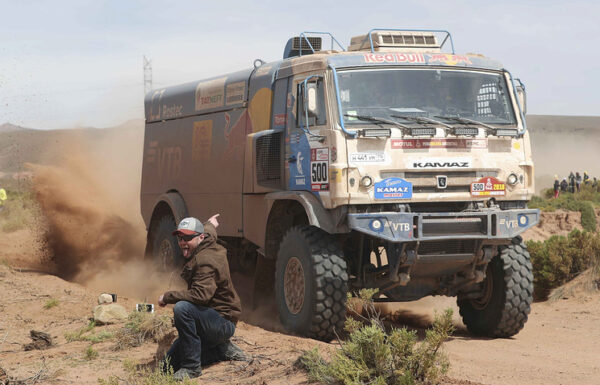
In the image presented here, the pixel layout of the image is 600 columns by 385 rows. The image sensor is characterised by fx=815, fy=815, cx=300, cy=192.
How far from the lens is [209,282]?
24.3 feet

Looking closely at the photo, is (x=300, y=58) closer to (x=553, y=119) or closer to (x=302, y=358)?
(x=302, y=358)

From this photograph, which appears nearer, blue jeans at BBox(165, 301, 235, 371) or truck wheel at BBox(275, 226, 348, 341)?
blue jeans at BBox(165, 301, 235, 371)

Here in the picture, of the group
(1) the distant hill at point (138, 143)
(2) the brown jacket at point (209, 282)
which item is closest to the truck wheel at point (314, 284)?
(2) the brown jacket at point (209, 282)

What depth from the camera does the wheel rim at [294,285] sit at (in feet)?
30.6

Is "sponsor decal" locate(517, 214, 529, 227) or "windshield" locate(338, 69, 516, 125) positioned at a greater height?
"windshield" locate(338, 69, 516, 125)

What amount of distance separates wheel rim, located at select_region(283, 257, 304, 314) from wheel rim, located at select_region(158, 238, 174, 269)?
4.01 metres

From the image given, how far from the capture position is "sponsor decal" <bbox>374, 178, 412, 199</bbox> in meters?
8.82

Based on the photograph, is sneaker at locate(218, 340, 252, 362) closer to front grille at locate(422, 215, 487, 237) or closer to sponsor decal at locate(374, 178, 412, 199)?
sponsor decal at locate(374, 178, 412, 199)

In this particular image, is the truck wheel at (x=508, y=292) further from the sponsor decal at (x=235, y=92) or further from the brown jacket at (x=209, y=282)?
the sponsor decal at (x=235, y=92)

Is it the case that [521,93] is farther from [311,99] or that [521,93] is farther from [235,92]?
[235,92]

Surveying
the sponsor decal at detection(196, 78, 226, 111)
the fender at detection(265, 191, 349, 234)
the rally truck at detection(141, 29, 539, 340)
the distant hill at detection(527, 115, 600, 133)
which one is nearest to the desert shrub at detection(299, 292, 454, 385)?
the rally truck at detection(141, 29, 539, 340)

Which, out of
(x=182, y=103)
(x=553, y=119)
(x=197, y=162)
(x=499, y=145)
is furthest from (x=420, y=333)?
(x=553, y=119)

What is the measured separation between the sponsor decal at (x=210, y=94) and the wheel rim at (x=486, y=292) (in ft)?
15.0

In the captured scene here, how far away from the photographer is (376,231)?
8.64 meters
